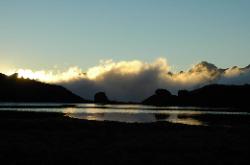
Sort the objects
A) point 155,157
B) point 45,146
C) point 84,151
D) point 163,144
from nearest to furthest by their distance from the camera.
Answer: point 155,157 < point 84,151 < point 45,146 < point 163,144

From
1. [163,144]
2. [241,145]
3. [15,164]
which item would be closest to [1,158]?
[15,164]

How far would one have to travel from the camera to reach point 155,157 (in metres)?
33.5

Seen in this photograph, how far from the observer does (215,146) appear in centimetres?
4156

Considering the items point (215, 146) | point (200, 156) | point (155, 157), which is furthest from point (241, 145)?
point (155, 157)

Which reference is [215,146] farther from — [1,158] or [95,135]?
[1,158]

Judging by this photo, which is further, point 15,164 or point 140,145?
point 140,145

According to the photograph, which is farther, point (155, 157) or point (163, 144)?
point (163, 144)

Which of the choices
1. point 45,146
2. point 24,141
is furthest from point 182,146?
point 24,141

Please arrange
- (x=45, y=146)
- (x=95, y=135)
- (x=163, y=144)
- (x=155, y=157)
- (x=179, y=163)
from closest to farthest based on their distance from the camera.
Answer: (x=179, y=163) < (x=155, y=157) < (x=45, y=146) < (x=163, y=144) < (x=95, y=135)

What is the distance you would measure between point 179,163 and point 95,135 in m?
22.0

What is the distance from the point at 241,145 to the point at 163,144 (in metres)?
8.31

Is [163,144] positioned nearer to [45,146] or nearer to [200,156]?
[200,156]

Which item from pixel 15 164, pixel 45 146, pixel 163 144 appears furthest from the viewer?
pixel 163 144

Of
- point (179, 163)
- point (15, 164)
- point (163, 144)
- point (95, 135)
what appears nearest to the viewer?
point (15, 164)
